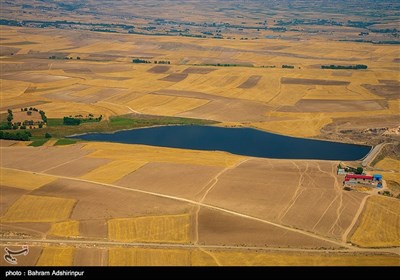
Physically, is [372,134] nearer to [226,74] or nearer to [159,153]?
[159,153]

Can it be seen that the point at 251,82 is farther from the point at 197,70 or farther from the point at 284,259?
the point at 284,259

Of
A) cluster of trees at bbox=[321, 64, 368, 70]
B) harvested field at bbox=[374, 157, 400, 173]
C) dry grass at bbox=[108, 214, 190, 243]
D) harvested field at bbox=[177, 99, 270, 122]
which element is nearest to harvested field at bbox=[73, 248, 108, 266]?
dry grass at bbox=[108, 214, 190, 243]

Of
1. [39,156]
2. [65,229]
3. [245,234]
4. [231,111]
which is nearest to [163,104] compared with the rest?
[231,111]

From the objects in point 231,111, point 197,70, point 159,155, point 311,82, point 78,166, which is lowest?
point 78,166

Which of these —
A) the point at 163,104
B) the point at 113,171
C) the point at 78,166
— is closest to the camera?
the point at 113,171

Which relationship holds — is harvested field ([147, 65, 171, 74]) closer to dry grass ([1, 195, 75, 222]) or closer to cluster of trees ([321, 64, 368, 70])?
cluster of trees ([321, 64, 368, 70])

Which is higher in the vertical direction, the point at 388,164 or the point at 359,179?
the point at 359,179

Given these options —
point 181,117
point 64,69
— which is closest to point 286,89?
point 181,117

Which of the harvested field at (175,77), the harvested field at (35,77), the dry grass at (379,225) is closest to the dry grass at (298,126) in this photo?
the dry grass at (379,225)

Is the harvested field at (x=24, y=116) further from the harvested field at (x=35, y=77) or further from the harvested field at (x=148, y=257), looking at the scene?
the harvested field at (x=148, y=257)
